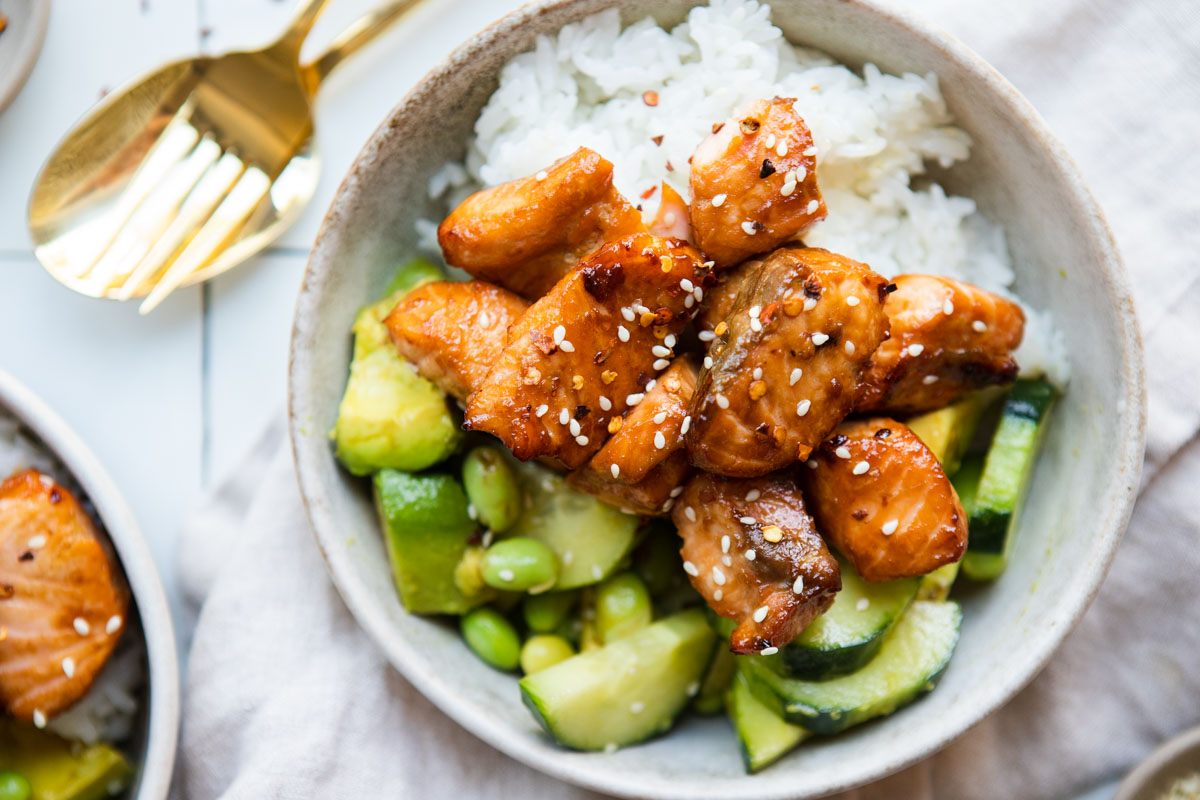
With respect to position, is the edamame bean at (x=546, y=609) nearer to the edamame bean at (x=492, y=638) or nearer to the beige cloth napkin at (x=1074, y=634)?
the edamame bean at (x=492, y=638)

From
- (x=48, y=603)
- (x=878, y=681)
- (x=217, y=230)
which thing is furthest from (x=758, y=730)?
(x=217, y=230)

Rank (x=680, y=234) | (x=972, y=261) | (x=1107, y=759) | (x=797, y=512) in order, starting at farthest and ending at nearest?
1. (x=1107, y=759)
2. (x=972, y=261)
3. (x=680, y=234)
4. (x=797, y=512)

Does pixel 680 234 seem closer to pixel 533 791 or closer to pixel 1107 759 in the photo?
pixel 533 791

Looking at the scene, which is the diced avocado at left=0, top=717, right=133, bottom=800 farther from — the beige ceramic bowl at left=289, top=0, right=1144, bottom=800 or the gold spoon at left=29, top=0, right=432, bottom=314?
the gold spoon at left=29, top=0, right=432, bottom=314

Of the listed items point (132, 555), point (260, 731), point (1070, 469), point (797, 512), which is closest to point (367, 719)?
point (260, 731)

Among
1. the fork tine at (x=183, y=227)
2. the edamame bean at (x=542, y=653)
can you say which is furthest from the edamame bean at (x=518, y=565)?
the fork tine at (x=183, y=227)

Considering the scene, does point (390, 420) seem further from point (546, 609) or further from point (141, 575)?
point (141, 575)

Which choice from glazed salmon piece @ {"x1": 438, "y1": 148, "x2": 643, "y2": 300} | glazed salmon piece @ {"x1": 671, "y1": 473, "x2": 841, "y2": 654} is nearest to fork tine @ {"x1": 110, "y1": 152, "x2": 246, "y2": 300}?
glazed salmon piece @ {"x1": 438, "y1": 148, "x2": 643, "y2": 300}
